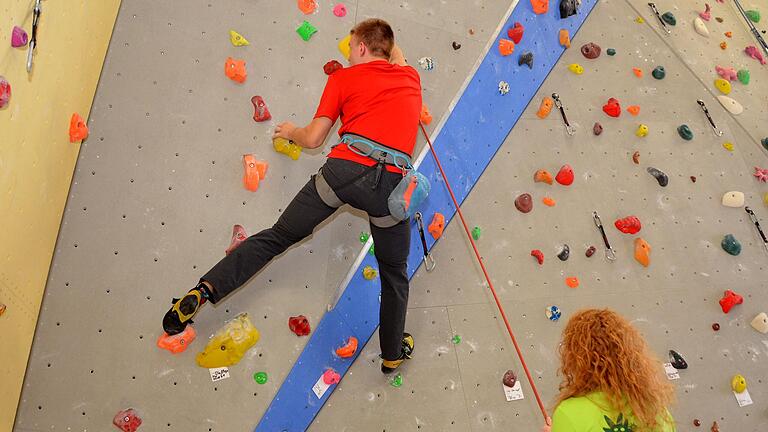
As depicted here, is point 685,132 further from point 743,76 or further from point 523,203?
point 523,203

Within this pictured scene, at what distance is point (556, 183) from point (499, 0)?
3.00 ft

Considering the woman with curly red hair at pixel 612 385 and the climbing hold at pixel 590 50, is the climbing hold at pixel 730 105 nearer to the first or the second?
the climbing hold at pixel 590 50

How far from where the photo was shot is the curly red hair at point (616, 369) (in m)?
1.60

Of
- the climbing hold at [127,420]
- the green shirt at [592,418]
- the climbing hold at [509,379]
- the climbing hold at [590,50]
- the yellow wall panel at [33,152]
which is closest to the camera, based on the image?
the green shirt at [592,418]

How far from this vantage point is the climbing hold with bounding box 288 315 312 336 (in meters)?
2.39

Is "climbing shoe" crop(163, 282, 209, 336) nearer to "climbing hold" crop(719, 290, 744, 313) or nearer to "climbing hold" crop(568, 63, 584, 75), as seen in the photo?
"climbing hold" crop(568, 63, 584, 75)

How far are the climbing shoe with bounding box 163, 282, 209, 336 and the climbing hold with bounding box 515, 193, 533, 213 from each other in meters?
1.37

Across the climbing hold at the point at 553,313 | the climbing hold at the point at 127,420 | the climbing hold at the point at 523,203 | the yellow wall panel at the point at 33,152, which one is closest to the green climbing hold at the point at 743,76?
the climbing hold at the point at 523,203

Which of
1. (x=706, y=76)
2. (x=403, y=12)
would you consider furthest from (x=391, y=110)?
(x=706, y=76)

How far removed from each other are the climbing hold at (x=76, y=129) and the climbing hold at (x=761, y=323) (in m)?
2.83

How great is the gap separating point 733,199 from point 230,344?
2.45 metres

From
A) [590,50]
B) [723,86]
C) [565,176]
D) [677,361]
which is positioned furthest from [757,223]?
[590,50]

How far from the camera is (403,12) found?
3.03 meters

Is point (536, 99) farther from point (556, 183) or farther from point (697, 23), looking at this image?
point (697, 23)
